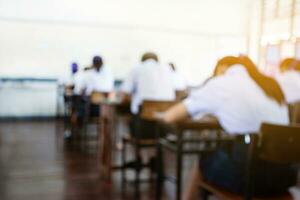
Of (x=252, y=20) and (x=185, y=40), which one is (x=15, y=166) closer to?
(x=185, y=40)

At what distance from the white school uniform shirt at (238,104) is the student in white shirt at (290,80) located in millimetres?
2225

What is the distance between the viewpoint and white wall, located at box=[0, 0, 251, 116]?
7.96 m

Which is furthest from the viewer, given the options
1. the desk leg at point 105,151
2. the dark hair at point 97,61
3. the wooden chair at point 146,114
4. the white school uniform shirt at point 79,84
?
the white school uniform shirt at point 79,84

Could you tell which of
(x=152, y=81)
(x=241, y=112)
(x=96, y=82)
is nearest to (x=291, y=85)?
(x=152, y=81)

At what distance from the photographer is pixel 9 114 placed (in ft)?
26.6

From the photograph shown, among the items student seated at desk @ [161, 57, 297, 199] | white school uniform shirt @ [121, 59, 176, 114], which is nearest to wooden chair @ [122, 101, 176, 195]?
white school uniform shirt @ [121, 59, 176, 114]

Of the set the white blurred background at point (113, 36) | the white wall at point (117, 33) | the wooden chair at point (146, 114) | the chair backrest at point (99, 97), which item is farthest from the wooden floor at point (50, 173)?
the white wall at point (117, 33)

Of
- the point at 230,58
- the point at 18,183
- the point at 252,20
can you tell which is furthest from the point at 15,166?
the point at 252,20

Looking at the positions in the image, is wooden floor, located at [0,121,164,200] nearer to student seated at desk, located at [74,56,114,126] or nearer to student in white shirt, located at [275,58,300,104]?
student seated at desk, located at [74,56,114,126]

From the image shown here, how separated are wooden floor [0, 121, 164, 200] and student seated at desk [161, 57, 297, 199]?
146 cm

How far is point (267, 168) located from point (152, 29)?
7130mm

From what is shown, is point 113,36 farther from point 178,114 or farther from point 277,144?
point 277,144

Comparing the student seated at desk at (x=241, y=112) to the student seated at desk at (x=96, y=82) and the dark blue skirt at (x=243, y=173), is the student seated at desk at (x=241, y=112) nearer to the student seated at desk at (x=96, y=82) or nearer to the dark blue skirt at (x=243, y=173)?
the dark blue skirt at (x=243, y=173)

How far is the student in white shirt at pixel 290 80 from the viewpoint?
A: 4.26 metres
